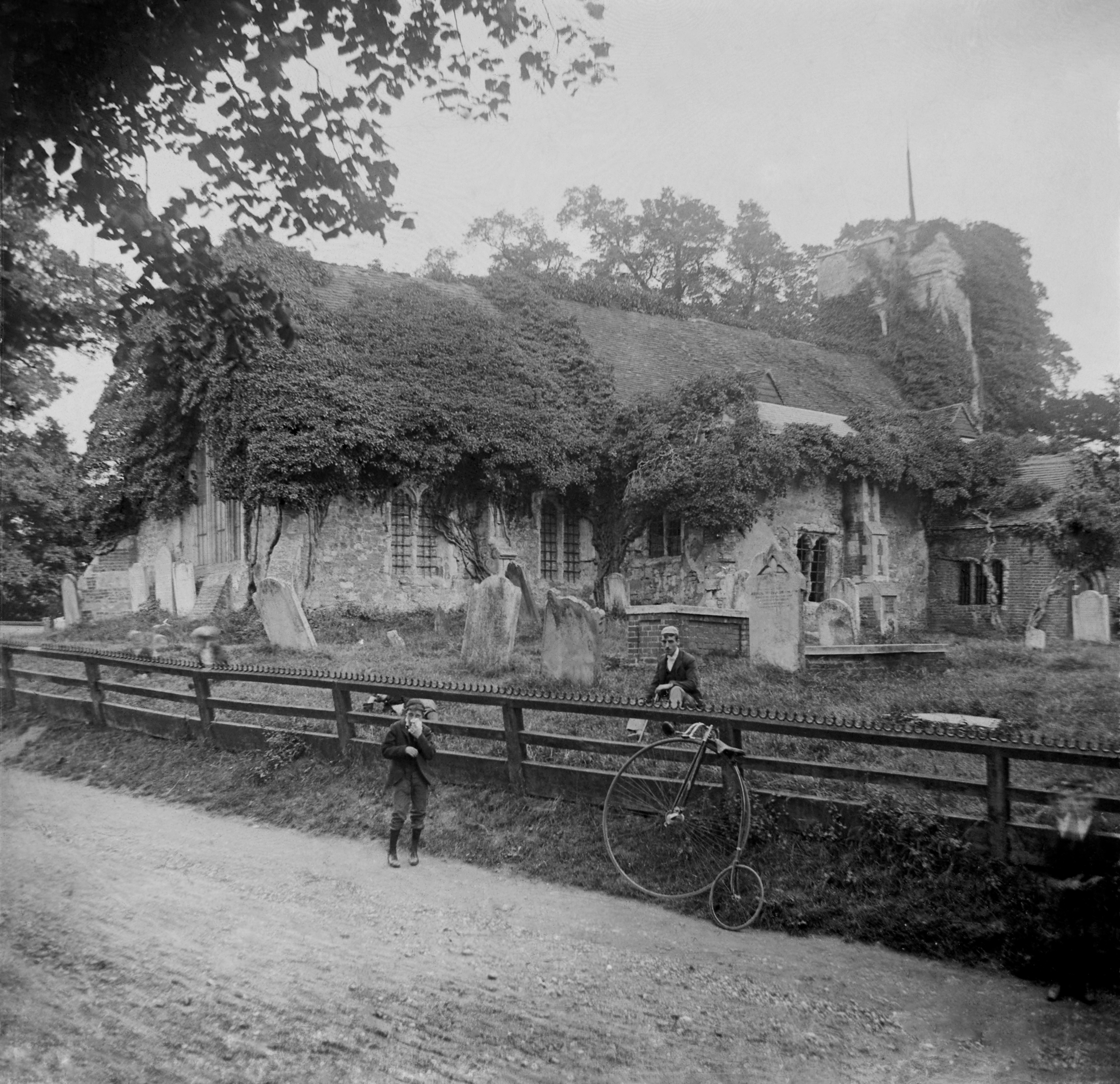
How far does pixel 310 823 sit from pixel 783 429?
8832mm

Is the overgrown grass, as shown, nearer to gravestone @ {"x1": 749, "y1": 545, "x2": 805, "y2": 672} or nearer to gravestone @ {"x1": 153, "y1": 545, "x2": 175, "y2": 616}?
gravestone @ {"x1": 749, "y1": 545, "x2": 805, "y2": 672}

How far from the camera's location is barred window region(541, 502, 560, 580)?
11.0 m

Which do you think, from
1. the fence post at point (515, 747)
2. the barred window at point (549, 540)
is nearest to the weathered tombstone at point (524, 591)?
the barred window at point (549, 540)

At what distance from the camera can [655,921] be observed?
4227 millimetres

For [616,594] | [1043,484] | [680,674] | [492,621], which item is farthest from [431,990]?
[1043,484]

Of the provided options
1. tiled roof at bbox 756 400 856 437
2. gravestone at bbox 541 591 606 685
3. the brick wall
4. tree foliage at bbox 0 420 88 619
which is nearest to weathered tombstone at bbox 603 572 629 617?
the brick wall

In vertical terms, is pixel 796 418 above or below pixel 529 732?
above

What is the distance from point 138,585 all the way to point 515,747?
737 centimetres

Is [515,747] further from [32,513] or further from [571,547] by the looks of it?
[571,547]

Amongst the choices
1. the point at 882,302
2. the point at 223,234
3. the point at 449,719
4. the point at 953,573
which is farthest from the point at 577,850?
the point at 953,573

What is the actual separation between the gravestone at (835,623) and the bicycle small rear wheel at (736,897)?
5.72 metres

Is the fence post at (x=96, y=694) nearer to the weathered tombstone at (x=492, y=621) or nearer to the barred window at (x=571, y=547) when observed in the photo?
the weathered tombstone at (x=492, y=621)

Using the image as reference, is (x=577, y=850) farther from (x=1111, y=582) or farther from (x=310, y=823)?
(x=1111, y=582)

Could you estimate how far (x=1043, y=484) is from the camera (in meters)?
12.2
